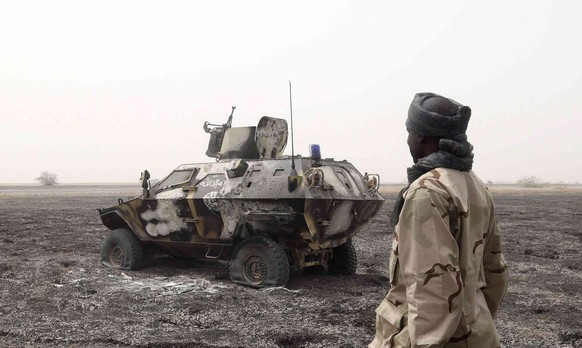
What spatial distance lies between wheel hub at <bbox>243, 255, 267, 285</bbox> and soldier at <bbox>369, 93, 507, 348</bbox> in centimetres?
617

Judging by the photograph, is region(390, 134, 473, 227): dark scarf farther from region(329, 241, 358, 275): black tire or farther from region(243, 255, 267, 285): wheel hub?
region(329, 241, 358, 275): black tire

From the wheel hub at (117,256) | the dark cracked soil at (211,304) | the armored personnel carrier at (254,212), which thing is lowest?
the dark cracked soil at (211,304)

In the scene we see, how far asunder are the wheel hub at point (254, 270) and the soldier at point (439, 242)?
6.17 m

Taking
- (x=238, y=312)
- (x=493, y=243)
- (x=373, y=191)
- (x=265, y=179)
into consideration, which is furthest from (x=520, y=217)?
(x=493, y=243)

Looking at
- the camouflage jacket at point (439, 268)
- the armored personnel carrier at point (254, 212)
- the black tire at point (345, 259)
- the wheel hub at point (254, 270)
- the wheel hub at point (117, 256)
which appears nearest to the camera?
the camouflage jacket at point (439, 268)

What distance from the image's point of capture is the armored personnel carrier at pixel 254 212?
27.0 ft

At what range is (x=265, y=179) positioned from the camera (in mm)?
8531

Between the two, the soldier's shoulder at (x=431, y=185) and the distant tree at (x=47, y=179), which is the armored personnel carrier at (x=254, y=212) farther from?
the distant tree at (x=47, y=179)

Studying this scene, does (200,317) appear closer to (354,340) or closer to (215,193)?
(354,340)

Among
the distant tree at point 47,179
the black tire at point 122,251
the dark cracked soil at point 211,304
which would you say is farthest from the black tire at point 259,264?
the distant tree at point 47,179

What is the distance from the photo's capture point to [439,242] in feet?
6.72

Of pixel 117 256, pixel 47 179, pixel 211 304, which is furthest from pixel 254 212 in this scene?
pixel 47 179

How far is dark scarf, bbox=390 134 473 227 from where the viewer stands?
2.29 meters

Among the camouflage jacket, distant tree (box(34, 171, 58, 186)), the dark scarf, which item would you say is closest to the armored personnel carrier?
the dark scarf
